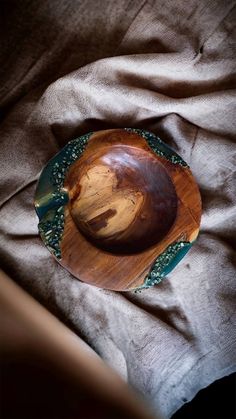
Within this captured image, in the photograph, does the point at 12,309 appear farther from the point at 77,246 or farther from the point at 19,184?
the point at 19,184

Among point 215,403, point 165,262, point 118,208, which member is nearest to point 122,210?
point 118,208

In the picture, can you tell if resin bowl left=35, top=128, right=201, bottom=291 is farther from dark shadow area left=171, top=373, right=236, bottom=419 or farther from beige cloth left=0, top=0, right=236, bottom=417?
dark shadow area left=171, top=373, right=236, bottom=419

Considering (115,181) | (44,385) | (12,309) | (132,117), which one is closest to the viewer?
(44,385)

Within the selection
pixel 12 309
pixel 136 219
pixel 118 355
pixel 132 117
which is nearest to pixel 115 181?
pixel 136 219

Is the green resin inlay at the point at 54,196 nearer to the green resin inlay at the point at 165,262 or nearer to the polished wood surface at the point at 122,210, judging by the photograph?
the polished wood surface at the point at 122,210

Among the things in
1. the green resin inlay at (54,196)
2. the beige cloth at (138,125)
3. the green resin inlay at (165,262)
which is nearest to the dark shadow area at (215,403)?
the beige cloth at (138,125)

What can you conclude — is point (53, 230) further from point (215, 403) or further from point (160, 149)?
point (215, 403)

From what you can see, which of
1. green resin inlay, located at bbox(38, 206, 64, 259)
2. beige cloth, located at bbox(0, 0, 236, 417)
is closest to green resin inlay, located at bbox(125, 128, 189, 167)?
beige cloth, located at bbox(0, 0, 236, 417)
